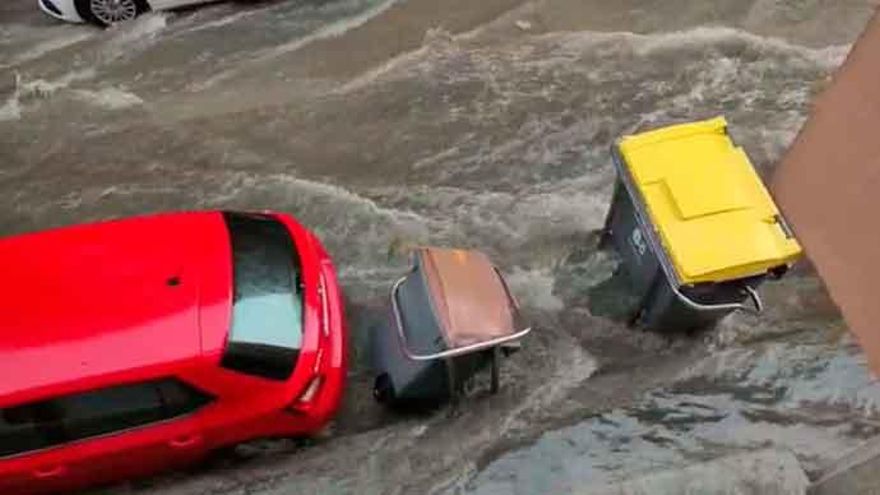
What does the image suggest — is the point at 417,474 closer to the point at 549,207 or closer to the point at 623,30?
the point at 549,207

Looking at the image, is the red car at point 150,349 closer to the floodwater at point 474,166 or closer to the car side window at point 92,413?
the car side window at point 92,413

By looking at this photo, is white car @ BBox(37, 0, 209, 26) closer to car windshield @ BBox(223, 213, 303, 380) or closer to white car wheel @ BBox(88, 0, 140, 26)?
white car wheel @ BBox(88, 0, 140, 26)

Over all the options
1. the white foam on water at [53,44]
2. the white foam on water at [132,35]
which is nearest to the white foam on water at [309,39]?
the white foam on water at [132,35]

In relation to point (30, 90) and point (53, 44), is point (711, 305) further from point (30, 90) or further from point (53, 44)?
point (53, 44)

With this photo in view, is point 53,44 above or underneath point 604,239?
above

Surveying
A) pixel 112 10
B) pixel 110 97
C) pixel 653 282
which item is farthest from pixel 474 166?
pixel 112 10

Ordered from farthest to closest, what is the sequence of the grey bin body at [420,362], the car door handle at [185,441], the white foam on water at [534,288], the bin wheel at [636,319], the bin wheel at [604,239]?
the white foam on water at [534,288] → the bin wheel at [604,239] → the bin wheel at [636,319] → the grey bin body at [420,362] → the car door handle at [185,441]

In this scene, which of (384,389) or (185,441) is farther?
(384,389)
